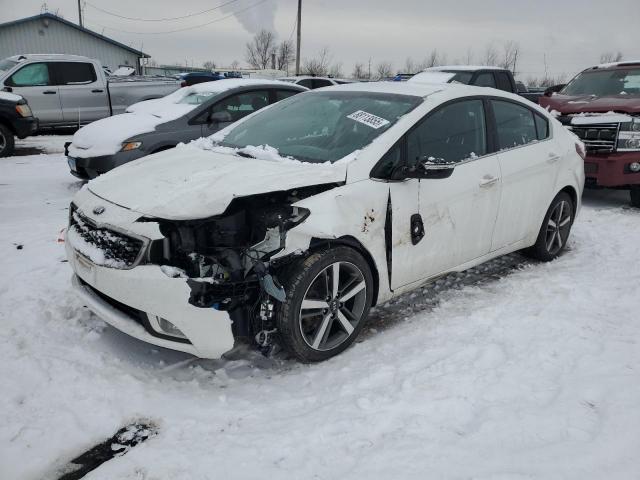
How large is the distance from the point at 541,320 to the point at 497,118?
169 centimetres

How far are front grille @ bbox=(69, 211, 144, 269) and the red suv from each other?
635 centimetres

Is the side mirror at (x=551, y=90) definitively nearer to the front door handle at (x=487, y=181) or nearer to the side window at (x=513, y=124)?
the side window at (x=513, y=124)

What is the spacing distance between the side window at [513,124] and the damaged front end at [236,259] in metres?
2.19

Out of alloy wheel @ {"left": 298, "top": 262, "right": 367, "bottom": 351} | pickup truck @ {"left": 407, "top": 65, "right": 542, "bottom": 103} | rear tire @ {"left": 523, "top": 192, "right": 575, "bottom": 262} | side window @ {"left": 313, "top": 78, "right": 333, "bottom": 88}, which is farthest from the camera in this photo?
side window @ {"left": 313, "top": 78, "right": 333, "bottom": 88}

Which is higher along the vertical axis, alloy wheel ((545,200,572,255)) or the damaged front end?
the damaged front end

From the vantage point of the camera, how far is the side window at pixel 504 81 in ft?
35.1

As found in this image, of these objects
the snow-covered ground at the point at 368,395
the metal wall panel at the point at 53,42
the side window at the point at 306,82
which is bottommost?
the snow-covered ground at the point at 368,395

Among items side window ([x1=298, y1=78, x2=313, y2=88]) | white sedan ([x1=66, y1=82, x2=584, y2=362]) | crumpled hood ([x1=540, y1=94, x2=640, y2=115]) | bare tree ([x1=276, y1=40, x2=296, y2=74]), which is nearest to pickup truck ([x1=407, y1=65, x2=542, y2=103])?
crumpled hood ([x1=540, y1=94, x2=640, y2=115])


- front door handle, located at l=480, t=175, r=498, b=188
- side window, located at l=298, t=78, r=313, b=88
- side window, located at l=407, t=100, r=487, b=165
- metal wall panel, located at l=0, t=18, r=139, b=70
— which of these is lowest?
front door handle, located at l=480, t=175, r=498, b=188

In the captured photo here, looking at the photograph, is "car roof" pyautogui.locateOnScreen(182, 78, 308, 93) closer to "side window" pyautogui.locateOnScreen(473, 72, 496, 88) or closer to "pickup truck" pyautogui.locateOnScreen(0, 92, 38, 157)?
"pickup truck" pyautogui.locateOnScreen(0, 92, 38, 157)

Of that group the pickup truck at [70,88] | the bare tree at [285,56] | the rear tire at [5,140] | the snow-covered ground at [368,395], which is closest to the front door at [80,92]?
the pickup truck at [70,88]

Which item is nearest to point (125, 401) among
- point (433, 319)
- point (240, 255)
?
point (240, 255)

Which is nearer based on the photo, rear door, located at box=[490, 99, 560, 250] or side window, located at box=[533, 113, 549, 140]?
rear door, located at box=[490, 99, 560, 250]

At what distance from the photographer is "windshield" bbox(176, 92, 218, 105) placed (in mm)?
7305
